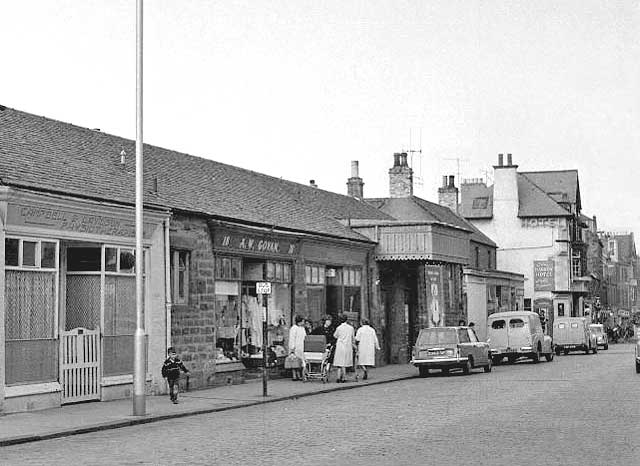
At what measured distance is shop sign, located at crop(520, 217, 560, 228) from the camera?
74125 mm

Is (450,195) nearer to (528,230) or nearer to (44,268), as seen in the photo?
(528,230)

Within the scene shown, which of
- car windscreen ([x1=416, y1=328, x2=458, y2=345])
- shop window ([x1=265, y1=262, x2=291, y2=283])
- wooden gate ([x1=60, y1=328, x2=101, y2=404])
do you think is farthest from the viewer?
car windscreen ([x1=416, y1=328, x2=458, y2=345])

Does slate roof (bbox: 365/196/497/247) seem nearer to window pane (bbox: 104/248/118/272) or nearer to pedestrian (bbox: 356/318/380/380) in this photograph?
pedestrian (bbox: 356/318/380/380)

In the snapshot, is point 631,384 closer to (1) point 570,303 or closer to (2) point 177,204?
(2) point 177,204

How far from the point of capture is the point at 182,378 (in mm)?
23844

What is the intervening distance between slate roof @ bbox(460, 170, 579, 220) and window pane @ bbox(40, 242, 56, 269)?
56.4 m

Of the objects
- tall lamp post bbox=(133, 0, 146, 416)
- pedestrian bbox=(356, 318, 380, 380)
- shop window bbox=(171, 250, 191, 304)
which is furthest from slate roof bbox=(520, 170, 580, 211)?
tall lamp post bbox=(133, 0, 146, 416)

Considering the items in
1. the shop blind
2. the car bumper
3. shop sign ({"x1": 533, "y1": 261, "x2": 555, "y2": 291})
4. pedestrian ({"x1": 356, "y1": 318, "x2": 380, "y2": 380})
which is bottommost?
the car bumper

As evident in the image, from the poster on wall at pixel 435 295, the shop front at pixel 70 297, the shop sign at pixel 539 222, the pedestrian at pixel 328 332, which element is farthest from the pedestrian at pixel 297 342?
the shop sign at pixel 539 222

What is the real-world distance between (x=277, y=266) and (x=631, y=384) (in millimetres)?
10219

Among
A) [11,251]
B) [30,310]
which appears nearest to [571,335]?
[30,310]

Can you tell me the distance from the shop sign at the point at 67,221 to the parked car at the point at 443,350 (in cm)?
1208

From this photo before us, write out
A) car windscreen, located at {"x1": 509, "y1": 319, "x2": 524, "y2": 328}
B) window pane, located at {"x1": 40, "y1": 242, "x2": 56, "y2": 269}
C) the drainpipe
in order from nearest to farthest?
1. window pane, located at {"x1": 40, "y1": 242, "x2": 56, "y2": 269}
2. the drainpipe
3. car windscreen, located at {"x1": 509, "y1": 319, "x2": 524, "y2": 328}

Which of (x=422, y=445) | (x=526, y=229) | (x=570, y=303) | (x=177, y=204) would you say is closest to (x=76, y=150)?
(x=177, y=204)
